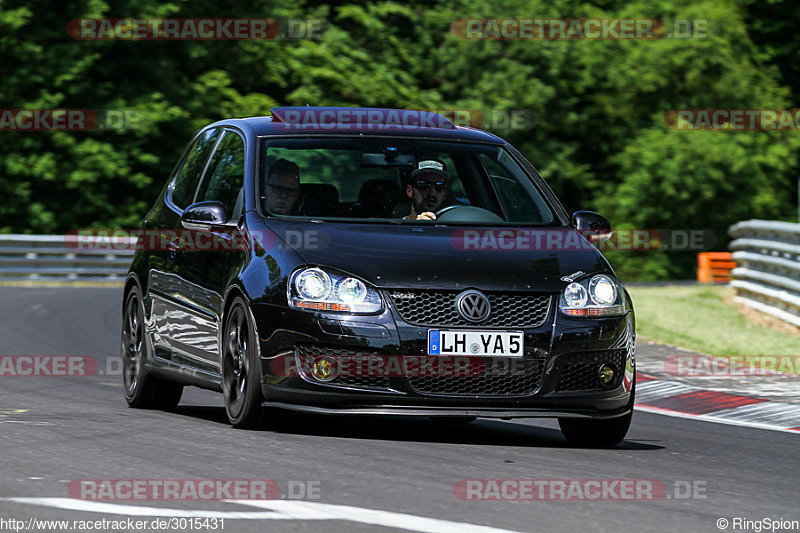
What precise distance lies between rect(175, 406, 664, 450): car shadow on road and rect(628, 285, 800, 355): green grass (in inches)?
221

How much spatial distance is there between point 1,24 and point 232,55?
6408 mm

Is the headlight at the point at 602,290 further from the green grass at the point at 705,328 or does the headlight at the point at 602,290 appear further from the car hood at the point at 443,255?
the green grass at the point at 705,328

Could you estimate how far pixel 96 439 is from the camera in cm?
804

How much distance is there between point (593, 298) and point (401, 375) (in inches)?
44.0

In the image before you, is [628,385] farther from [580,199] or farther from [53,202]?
[580,199]

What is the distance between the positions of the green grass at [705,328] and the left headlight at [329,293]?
290 inches

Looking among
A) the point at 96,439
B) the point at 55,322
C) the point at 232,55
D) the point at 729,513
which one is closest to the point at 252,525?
the point at 729,513

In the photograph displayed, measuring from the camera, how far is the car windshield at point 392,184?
29.7 feet

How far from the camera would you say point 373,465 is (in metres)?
7.30
